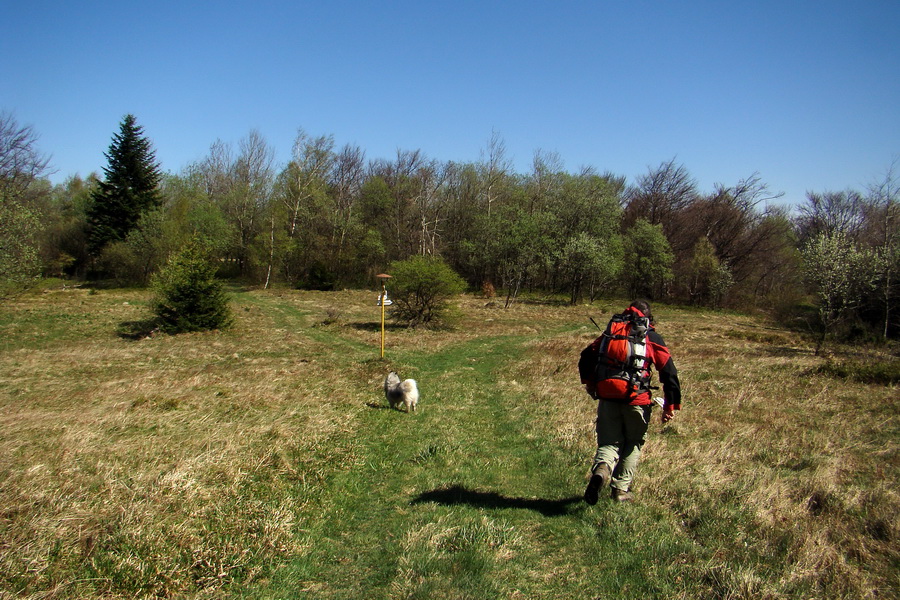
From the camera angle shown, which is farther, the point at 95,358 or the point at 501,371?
the point at 95,358

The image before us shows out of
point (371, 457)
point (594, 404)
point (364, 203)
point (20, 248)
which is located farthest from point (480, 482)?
point (364, 203)

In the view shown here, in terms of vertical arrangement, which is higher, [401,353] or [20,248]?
[20,248]

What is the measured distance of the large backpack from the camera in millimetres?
4512

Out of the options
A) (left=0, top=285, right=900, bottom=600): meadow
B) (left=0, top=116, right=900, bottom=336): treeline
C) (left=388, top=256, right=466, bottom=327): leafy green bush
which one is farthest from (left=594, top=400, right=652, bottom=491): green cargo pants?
(left=0, top=116, right=900, bottom=336): treeline

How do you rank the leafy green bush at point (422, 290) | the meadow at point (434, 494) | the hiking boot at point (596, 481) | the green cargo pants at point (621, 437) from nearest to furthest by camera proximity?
the meadow at point (434, 494) → the hiking boot at point (596, 481) → the green cargo pants at point (621, 437) → the leafy green bush at point (422, 290)

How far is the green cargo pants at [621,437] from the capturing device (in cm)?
459

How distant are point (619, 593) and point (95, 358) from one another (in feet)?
59.3

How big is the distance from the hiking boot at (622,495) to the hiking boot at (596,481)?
1.39ft

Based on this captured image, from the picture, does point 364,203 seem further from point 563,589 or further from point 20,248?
point 563,589

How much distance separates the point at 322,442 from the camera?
23.1 feet

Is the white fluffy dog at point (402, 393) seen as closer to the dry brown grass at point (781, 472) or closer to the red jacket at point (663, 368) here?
the dry brown grass at point (781, 472)

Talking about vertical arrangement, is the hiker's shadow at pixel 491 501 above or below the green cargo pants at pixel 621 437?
below

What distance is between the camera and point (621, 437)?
472cm

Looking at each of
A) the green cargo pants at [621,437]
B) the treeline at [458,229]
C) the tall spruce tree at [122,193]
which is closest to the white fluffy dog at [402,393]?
the green cargo pants at [621,437]
